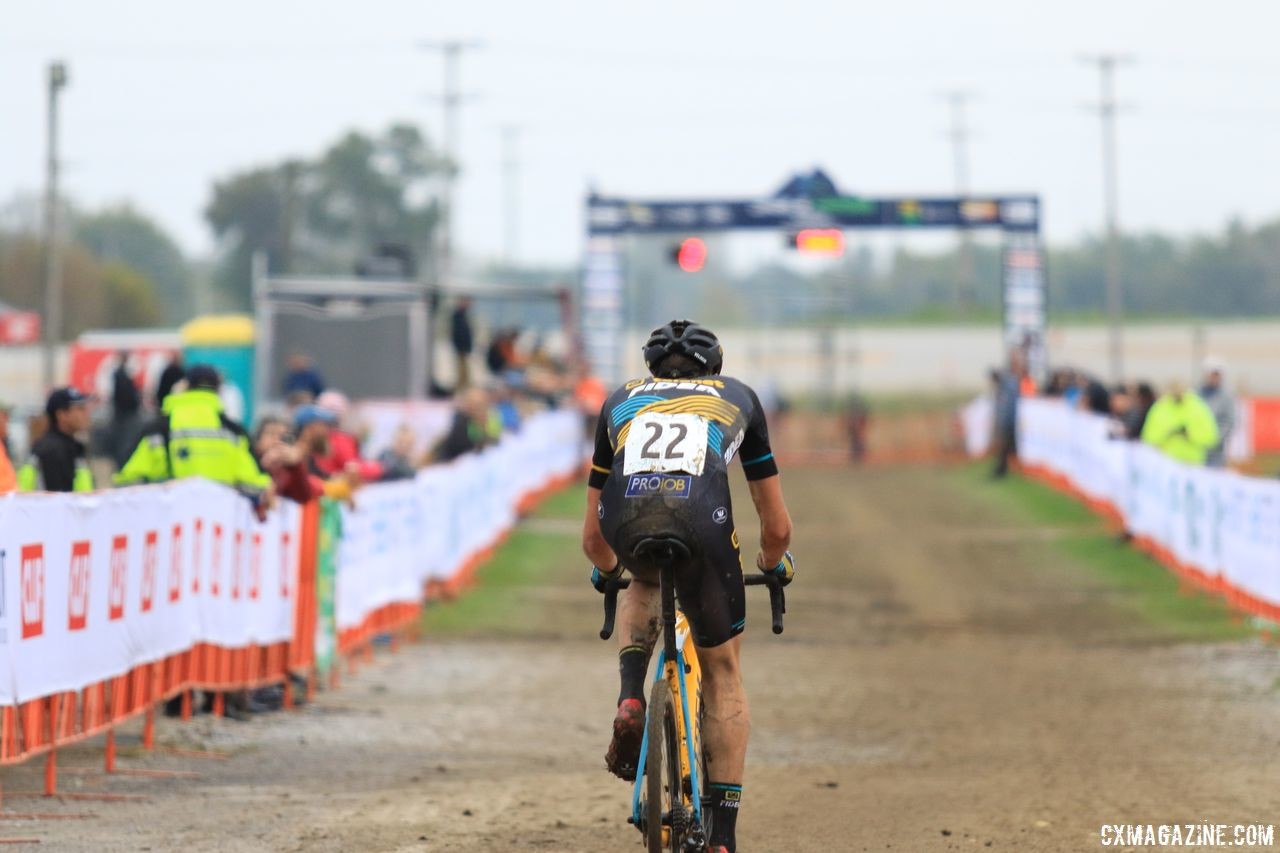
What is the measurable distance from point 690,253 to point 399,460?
2160 centimetres

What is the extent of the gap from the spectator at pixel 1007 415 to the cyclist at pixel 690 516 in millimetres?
28343

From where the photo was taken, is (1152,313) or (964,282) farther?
(1152,313)

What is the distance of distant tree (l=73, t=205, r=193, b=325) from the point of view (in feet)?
348

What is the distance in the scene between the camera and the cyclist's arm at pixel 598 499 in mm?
7176

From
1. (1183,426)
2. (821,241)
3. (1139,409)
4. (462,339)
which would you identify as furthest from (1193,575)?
(821,241)

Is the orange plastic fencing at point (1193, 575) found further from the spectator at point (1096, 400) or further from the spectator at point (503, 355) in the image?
the spectator at point (503, 355)

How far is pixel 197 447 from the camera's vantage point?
12.4m

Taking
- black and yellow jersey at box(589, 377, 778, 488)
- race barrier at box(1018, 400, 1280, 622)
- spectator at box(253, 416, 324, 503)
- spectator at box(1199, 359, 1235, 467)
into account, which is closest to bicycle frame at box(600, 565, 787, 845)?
black and yellow jersey at box(589, 377, 778, 488)

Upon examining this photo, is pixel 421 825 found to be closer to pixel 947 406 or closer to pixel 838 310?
pixel 838 310

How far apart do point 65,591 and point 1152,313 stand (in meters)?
80.7

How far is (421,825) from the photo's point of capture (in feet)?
27.7

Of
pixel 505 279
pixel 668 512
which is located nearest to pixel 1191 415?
pixel 668 512

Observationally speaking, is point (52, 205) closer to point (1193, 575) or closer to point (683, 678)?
point (1193, 575)

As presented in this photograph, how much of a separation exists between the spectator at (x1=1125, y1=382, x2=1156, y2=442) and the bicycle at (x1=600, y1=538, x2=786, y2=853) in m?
17.7
